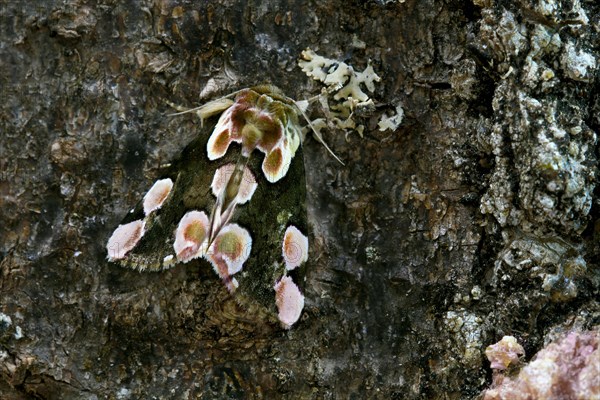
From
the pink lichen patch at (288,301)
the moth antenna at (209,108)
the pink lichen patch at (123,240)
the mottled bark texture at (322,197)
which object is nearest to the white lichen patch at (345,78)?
the mottled bark texture at (322,197)

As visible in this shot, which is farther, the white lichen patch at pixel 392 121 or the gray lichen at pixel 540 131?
the white lichen patch at pixel 392 121

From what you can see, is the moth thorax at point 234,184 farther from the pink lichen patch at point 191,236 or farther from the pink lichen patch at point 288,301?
the pink lichen patch at point 288,301

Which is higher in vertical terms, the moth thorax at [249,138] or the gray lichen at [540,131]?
the gray lichen at [540,131]

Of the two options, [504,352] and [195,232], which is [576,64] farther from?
[195,232]

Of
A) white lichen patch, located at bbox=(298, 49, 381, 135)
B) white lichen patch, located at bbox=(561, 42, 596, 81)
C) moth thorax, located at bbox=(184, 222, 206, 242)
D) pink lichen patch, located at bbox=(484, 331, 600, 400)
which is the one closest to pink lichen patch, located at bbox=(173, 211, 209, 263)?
moth thorax, located at bbox=(184, 222, 206, 242)

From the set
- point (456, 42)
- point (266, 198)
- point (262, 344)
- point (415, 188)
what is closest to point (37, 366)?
point (262, 344)

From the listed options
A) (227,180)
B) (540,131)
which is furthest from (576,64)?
(227,180)

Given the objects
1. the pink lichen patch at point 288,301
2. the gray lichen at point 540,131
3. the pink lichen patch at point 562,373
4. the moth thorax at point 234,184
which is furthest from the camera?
the moth thorax at point 234,184

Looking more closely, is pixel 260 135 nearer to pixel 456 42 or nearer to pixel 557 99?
pixel 456 42
